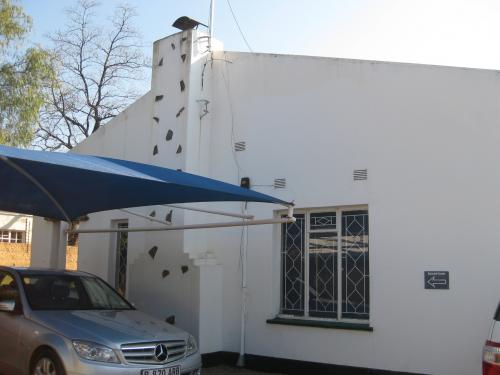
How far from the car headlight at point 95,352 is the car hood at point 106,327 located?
6 cm

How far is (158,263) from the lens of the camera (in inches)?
407

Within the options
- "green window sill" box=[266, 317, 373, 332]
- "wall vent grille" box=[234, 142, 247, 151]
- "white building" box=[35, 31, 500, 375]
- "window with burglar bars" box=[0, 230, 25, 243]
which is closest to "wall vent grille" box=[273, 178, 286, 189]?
"white building" box=[35, 31, 500, 375]

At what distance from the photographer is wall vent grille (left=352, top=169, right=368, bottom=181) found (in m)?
8.80


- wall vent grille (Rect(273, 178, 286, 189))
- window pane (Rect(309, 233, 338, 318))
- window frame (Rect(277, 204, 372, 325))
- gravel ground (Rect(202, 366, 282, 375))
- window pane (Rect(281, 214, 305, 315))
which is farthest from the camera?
wall vent grille (Rect(273, 178, 286, 189))

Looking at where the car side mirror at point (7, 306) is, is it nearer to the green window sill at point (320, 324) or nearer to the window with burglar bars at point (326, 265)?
the green window sill at point (320, 324)

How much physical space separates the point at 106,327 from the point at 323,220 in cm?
378

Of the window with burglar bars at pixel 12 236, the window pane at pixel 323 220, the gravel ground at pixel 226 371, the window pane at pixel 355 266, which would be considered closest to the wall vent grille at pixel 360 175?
the window pane at pixel 355 266

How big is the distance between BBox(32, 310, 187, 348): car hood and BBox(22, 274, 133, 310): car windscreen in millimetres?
282

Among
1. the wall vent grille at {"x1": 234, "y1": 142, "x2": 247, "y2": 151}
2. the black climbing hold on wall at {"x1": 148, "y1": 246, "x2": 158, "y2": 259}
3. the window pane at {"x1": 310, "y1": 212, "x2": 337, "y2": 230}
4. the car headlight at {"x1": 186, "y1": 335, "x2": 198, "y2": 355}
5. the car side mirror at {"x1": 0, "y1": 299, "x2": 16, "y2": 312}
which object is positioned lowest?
the car headlight at {"x1": 186, "y1": 335, "x2": 198, "y2": 355}

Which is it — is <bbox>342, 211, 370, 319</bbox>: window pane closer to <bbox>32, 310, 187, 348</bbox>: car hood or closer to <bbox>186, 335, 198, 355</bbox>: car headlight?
<bbox>186, 335, 198, 355</bbox>: car headlight

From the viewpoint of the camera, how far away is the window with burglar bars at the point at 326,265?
347 inches

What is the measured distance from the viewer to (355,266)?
29.1 ft

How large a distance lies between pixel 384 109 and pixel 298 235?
2.33 meters

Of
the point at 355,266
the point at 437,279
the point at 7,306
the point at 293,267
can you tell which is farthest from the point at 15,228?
the point at 437,279
